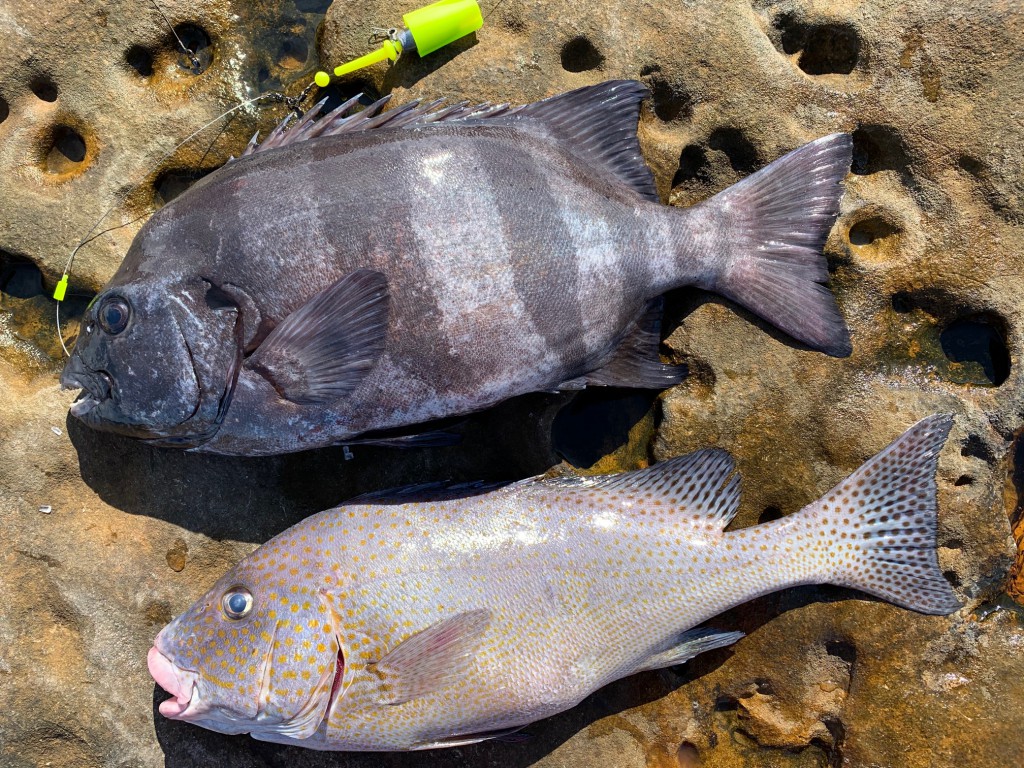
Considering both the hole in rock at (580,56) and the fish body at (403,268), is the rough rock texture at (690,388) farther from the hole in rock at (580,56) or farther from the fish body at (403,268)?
the fish body at (403,268)

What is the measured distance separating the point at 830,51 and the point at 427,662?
306 centimetres

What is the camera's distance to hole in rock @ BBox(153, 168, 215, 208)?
310cm

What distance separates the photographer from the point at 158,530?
299cm

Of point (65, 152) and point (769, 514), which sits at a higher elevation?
point (65, 152)

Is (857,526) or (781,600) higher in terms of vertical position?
(857,526)

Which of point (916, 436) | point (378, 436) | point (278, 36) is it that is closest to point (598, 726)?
point (378, 436)

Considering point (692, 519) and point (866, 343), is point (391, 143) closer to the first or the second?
point (692, 519)

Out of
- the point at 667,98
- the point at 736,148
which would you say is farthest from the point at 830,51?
the point at 667,98

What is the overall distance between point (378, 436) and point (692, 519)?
1.31 meters

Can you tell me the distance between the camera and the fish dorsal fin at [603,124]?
2.79m

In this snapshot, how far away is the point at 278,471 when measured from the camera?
3.08 m

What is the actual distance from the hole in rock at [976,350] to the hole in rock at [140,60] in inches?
147

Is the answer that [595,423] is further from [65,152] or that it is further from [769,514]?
[65,152]

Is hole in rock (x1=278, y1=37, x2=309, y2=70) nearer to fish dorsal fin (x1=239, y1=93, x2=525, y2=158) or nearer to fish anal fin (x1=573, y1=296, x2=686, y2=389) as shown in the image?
fish dorsal fin (x1=239, y1=93, x2=525, y2=158)
